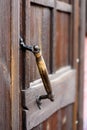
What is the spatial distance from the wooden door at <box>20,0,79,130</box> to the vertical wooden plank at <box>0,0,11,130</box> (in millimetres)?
117

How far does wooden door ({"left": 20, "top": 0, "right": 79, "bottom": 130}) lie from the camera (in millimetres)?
1095

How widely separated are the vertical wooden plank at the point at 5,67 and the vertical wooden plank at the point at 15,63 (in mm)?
18

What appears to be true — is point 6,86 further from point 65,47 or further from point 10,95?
point 65,47

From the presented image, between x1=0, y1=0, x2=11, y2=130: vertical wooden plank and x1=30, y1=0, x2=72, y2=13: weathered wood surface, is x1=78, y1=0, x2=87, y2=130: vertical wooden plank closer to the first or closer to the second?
x1=30, y1=0, x2=72, y2=13: weathered wood surface

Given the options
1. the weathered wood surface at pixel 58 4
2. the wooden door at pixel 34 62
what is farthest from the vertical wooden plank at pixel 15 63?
the weathered wood surface at pixel 58 4

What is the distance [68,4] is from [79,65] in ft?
1.82

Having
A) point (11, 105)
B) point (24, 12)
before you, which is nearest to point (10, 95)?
point (11, 105)

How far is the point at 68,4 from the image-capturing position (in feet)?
5.45

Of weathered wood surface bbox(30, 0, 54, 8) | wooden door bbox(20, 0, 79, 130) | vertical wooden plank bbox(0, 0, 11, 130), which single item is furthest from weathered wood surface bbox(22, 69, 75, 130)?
weathered wood surface bbox(30, 0, 54, 8)

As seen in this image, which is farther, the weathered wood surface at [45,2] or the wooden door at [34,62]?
the weathered wood surface at [45,2]

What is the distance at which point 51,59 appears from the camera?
140cm

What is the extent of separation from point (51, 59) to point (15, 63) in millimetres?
422

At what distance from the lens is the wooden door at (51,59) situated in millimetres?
1095

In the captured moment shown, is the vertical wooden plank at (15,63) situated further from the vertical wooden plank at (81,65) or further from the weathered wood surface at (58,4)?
Result: the vertical wooden plank at (81,65)
